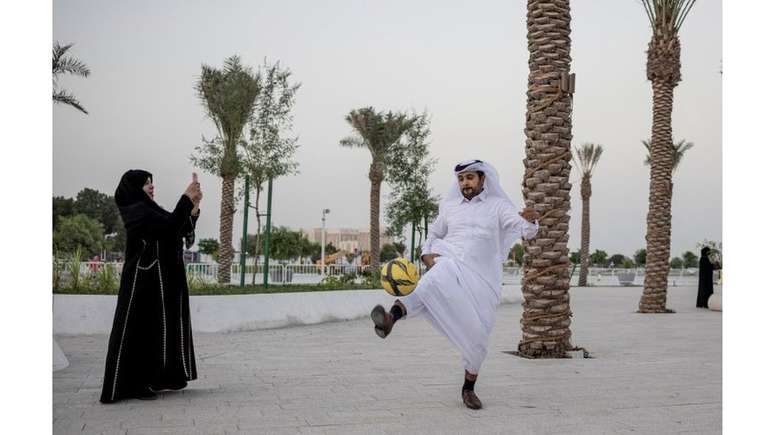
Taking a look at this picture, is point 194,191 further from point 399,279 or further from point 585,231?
point 585,231

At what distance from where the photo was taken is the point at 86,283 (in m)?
13.7

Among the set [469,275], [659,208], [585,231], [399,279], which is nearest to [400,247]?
[585,231]

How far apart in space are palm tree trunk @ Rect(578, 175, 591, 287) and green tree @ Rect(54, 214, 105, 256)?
2420cm

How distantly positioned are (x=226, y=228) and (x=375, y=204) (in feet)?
31.9

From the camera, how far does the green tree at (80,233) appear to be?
38719 mm

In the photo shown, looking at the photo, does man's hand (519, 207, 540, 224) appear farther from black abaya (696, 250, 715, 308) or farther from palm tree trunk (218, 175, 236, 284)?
palm tree trunk (218, 175, 236, 284)

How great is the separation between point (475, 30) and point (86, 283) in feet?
26.8

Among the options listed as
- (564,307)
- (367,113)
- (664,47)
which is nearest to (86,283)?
(564,307)

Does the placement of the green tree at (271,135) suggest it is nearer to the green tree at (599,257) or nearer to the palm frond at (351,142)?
the palm frond at (351,142)

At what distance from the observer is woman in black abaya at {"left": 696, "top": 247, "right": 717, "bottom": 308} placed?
19.9 metres

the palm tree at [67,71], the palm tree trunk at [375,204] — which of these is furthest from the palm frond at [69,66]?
the palm tree trunk at [375,204]

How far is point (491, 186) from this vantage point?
586cm

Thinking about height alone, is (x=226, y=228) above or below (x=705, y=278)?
above
